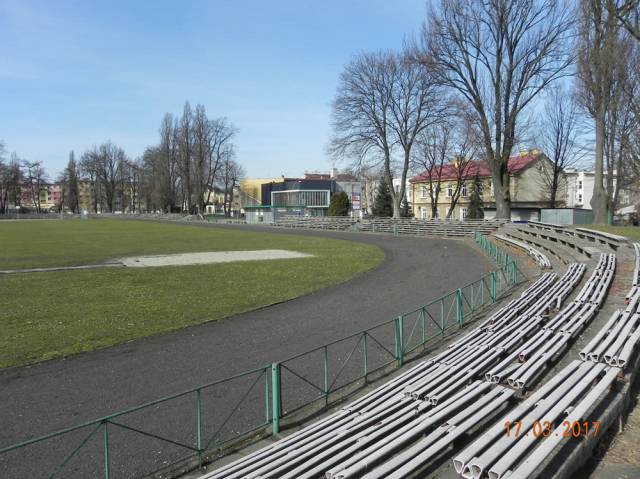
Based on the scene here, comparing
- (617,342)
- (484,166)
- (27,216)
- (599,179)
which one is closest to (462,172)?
(484,166)

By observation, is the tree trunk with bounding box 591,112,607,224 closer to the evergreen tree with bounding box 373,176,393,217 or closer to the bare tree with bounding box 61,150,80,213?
the evergreen tree with bounding box 373,176,393,217

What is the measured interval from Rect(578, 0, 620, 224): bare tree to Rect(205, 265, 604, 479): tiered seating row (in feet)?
92.0

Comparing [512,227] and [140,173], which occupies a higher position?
[140,173]

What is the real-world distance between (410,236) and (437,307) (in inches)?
1199

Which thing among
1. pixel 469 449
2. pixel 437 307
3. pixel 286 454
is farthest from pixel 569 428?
pixel 437 307

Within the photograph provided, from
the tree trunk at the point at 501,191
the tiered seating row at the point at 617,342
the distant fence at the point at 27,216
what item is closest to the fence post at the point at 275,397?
the tiered seating row at the point at 617,342

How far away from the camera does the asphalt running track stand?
21.1 ft

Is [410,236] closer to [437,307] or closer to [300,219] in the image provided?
[300,219]

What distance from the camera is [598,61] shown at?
29.9 metres

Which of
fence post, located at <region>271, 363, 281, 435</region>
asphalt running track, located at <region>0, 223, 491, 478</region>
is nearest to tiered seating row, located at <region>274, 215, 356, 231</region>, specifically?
asphalt running track, located at <region>0, 223, 491, 478</region>

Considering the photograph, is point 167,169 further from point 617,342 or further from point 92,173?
point 617,342

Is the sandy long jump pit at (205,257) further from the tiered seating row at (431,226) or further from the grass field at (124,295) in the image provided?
the tiered seating row at (431,226)

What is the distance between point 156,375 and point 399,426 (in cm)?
541

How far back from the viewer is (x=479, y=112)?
127 ft
